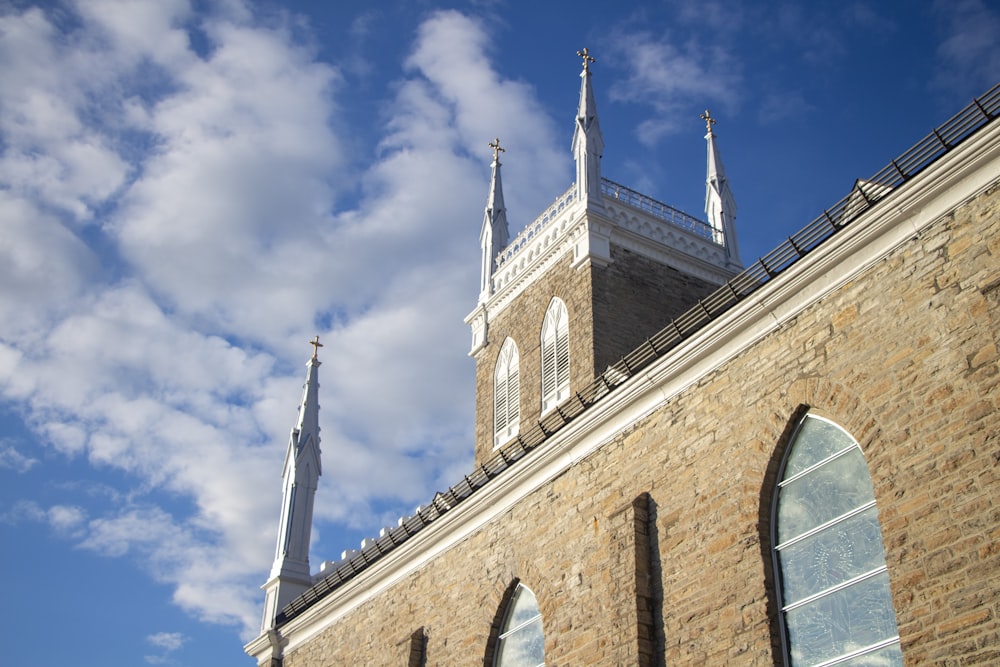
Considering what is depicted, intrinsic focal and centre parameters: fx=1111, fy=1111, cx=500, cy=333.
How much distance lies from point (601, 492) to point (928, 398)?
6.07 meters

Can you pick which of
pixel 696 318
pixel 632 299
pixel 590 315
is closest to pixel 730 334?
pixel 696 318

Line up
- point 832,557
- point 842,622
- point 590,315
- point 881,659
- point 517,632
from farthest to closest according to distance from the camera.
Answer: point 590,315 < point 517,632 < point 832,557 < point 842,622 < point 881,659

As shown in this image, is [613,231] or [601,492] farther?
[613,231]

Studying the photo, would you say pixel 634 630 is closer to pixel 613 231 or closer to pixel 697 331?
pixel 697 331

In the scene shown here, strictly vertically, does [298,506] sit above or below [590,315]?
below

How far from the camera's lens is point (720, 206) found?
3052cm

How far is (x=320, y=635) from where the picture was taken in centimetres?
2511

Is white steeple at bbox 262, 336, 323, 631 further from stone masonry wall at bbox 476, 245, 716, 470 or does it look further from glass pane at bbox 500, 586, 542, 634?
glass pane at bbox 500, 586, 542, 634

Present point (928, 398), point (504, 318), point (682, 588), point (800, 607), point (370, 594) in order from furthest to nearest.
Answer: point (504, 318) < point (370, 594) < point (682, 588) < point (800, 607) < point (928, 398)

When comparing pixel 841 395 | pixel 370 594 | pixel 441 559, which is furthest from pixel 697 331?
pixel 370 594

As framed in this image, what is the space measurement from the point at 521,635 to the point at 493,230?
15.5 metres

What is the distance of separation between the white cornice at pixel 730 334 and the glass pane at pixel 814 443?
1574mm

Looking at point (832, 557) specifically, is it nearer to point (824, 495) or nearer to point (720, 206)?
point (824, 495)

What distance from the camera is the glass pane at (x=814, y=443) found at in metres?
13.6
